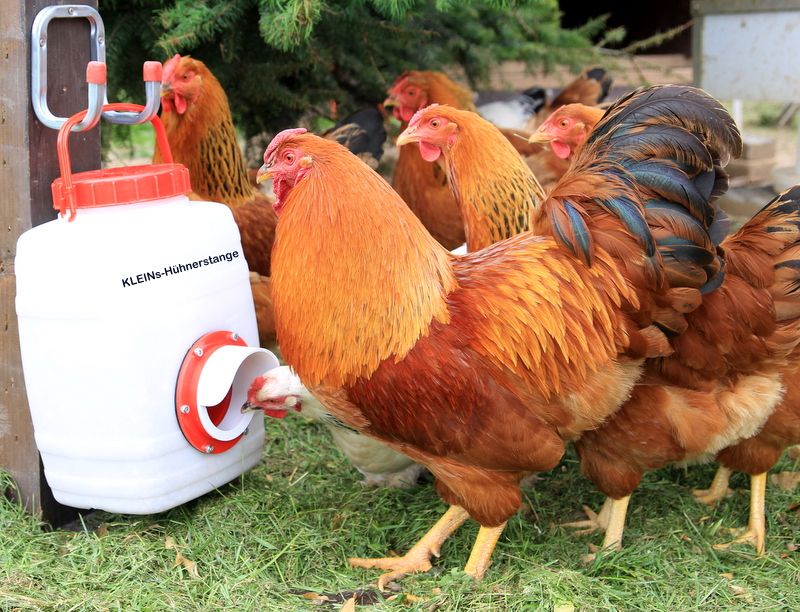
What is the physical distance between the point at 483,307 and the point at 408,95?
7.43 feet

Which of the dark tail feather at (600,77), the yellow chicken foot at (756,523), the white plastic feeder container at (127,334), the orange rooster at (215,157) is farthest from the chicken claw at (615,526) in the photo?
the dark tail feather at (600,77)

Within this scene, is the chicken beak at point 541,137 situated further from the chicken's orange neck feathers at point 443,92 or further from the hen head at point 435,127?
the chicken's orange neck feathers at point 443,92

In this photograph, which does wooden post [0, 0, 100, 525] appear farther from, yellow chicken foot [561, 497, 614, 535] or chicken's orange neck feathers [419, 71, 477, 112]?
chicken's orange neck feathers [419, 71, 477, 112]

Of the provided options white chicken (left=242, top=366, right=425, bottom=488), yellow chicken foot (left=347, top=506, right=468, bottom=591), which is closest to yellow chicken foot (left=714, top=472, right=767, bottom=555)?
yellow chicken foot (left=347, top=506, right=468, bottom=591)

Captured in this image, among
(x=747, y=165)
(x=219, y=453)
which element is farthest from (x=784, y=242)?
(x=747, y=165)

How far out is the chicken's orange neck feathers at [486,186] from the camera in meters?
3.11

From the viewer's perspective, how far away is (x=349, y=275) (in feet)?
7.20

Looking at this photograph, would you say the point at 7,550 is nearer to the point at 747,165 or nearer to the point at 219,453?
the point at 219,453

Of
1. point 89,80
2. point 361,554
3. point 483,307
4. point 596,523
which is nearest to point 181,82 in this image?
point 89,80

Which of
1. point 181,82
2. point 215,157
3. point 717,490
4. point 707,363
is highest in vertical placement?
point 181,82

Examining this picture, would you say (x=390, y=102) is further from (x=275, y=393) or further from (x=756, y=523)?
(x=756, y=523)

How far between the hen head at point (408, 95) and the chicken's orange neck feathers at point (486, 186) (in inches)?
44.6

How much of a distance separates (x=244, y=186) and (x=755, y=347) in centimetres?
228

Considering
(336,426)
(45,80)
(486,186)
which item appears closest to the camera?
(45,80)
